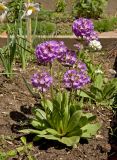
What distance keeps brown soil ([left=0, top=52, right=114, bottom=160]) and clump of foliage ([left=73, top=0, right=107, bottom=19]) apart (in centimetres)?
337

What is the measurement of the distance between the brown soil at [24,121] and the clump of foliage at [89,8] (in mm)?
3366

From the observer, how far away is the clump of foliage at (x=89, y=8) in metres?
7.86

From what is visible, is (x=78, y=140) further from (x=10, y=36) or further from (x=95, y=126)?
(x=10, y=36)

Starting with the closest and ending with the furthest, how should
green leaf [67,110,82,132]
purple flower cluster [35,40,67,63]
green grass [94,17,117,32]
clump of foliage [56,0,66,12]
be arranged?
1. purple flower cluster [35,40,67,63]
2. green leaf [67,110,82,132]
3. green grass [94,17,117,32]
4. clump of foliage [56,0,66,12]

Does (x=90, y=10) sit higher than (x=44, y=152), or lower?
higher

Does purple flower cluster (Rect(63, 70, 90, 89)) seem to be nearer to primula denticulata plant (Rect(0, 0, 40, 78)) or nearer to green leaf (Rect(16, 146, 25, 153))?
green leaf (Rect(16, 146, 25, 153))

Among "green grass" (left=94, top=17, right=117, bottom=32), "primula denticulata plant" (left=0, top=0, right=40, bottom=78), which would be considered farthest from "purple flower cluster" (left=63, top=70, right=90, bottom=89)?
"green grass" (left=94, top=17, right=117, bottom=32)

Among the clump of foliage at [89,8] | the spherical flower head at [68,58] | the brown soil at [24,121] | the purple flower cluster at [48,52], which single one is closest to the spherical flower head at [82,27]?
the spherical flower head at [68,58]

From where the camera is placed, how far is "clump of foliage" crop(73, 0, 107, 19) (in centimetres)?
786

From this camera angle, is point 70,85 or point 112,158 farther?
point 112,158

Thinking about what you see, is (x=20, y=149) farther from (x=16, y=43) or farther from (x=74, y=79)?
(x=16, y=43)

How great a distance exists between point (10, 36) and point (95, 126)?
161 cm

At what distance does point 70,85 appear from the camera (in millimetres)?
3246

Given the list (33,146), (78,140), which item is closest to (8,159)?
(33,146)
